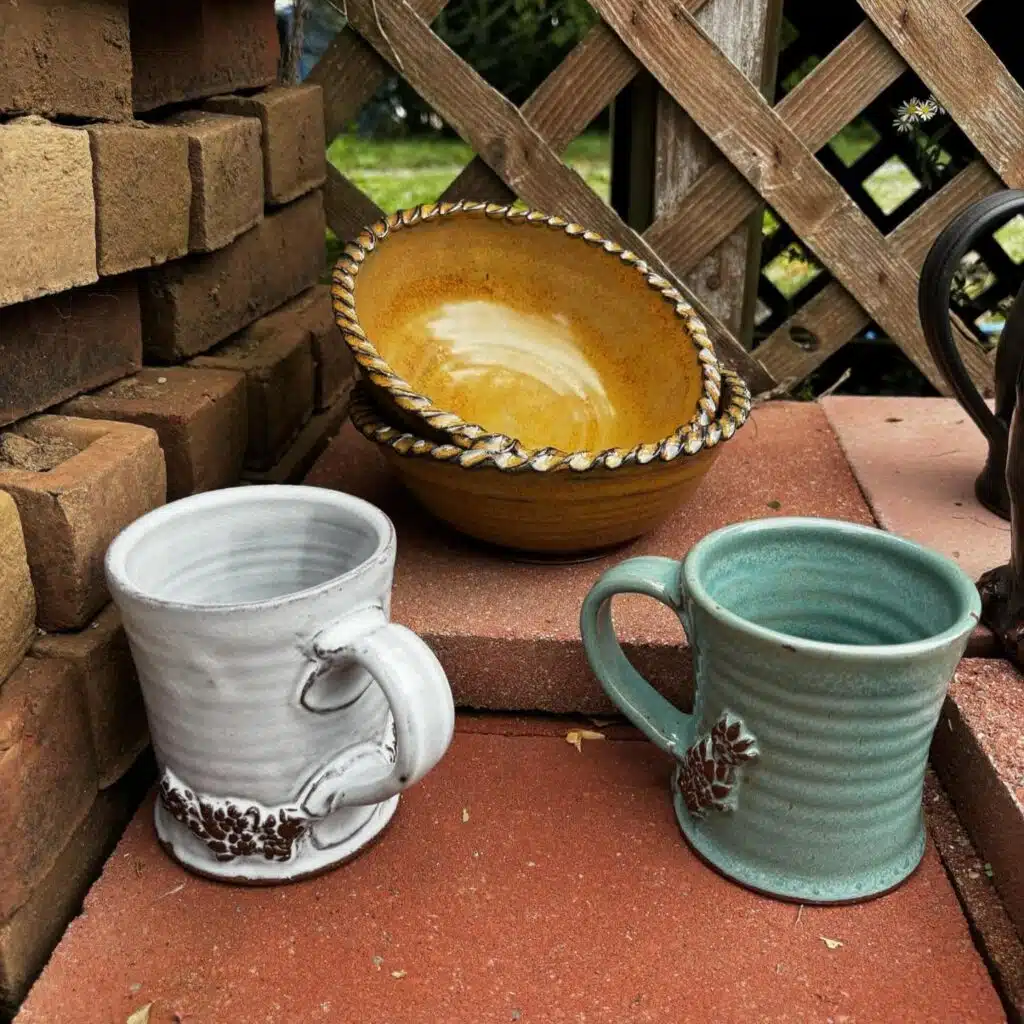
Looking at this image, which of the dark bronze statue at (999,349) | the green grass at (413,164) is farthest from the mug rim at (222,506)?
the green grass at (413,164)

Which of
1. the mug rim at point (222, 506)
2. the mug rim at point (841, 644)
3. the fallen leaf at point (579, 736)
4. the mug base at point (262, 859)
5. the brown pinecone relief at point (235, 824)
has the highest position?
the mug rim at point (222, 506)

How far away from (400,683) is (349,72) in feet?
3.03

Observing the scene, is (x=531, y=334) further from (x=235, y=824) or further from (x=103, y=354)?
(x=235, y=824)

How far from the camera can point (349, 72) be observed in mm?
1318

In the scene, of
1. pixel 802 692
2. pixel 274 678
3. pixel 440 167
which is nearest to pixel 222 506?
pixel 274 678

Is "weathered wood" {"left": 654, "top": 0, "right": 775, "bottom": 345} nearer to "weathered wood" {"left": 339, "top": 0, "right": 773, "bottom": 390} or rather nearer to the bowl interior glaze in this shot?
"weathered wood" {"left": 339, "top": 0, "right": 773, "bottom": 390}

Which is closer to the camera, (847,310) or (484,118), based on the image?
(484,118)

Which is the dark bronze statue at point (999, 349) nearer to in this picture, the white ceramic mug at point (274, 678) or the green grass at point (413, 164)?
the white ceramic mug at point (274, 678)

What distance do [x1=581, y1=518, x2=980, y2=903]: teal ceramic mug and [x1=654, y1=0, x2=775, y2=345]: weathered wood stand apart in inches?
26.9

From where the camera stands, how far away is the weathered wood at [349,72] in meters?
1.31

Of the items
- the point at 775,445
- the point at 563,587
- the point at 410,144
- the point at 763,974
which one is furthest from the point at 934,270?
the point at 410,144

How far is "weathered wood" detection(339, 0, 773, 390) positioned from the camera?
128cm

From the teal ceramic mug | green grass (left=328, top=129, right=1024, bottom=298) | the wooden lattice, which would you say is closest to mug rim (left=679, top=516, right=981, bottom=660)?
the teal ceramic mug

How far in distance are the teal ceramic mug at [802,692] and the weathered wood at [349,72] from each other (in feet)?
2.70
